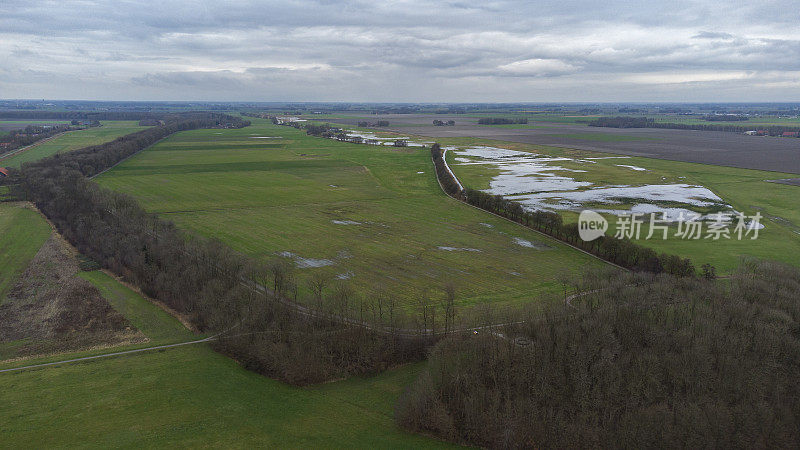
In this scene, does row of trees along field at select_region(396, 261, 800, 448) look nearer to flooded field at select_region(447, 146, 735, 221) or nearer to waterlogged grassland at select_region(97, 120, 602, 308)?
waterlogged grassland at select_region(97, 120, 602, 308)

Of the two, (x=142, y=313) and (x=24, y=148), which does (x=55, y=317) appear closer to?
(x=142, y=313)

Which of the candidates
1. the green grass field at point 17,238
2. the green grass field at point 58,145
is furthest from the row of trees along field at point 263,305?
the green grass field at point 58,145

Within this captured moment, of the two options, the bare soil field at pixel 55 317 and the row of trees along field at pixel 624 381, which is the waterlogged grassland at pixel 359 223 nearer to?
the row of trees along field at pixel 624 381

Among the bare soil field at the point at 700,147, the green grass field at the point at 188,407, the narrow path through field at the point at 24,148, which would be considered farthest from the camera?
the narrow path through field at the point at 24,148

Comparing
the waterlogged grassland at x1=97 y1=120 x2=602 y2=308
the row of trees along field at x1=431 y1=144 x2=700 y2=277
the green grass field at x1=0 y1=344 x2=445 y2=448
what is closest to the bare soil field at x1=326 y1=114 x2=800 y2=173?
the waterlogged grassland at x1=97 y1=120 x2=602 y2=308

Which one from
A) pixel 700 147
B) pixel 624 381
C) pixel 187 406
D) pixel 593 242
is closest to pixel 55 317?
pixel 187 406

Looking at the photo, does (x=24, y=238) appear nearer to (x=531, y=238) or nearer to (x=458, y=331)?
(x=458, y=331)
